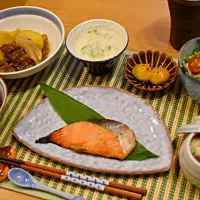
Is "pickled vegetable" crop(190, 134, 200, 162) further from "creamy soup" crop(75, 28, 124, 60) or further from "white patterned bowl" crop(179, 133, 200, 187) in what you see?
"creamy soup" crop(75, 28, 124, 60)

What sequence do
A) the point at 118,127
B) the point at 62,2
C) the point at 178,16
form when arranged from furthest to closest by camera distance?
the point at 62,2 < the point at 178,16 < the point at 118,127

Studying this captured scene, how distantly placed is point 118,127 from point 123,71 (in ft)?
1.11

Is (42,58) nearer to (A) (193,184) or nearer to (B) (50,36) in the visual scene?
(B) (50,36)

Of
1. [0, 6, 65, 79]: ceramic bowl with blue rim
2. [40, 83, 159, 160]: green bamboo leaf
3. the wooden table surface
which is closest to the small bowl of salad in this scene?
the wooden table surface

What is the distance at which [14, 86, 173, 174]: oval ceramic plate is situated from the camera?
1190 millimetres

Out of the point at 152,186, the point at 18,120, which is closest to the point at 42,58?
the point at 18,120

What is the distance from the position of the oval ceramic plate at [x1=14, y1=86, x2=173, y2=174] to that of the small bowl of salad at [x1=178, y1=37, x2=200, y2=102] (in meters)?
0.16

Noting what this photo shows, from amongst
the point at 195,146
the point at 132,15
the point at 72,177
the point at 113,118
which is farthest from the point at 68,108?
the point at 132,15

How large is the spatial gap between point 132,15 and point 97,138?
79cm

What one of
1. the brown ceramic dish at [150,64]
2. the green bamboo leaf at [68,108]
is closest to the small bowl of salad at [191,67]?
the brown ceramic dish at [150,64]

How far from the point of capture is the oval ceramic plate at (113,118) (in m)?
1.19

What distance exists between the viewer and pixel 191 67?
1356 millimetres

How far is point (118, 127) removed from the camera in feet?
4.13

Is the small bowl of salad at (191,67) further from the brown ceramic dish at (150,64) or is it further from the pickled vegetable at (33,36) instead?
the pickled vegetable at (33,36)
